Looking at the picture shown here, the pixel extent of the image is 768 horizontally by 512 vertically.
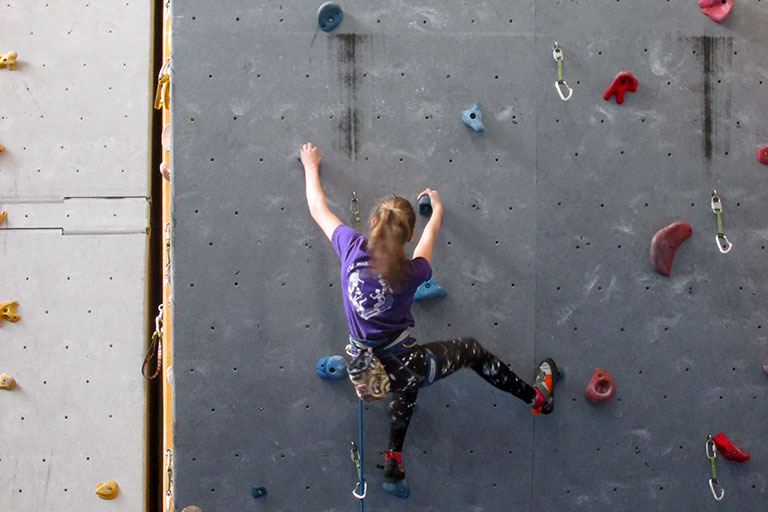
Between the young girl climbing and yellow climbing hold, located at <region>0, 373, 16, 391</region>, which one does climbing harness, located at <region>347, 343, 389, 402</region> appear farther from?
yellow climbing hold, located at <region>0, 373, 16, 391</region>

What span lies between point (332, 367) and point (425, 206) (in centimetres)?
66

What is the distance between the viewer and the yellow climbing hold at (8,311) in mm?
2875

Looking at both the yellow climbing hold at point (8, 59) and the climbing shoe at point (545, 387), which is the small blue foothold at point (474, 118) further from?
the yellow climbing hold at point (8, 59)

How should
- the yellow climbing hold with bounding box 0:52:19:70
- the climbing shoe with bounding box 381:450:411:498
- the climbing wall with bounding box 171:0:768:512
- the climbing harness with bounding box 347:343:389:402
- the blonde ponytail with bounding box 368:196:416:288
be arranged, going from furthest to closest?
the yellow climbing hold with bounding box 0:52:19:70 < the climbing wall with bounding box 171:0:768:512 < the climbing shoe with bounding box 381:450:411:498 < the climbing harness with bounding box 347:343:389:402 < the blonde ponytail with bounding box 368:196:416:288

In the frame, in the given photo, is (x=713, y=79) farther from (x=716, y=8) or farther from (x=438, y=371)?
(x=438, y=371)

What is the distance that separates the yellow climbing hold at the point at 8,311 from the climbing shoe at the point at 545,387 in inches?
87.4

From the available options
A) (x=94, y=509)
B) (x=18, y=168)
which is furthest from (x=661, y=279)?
(x=18, y=168)

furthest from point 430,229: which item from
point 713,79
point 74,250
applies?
point 74,250

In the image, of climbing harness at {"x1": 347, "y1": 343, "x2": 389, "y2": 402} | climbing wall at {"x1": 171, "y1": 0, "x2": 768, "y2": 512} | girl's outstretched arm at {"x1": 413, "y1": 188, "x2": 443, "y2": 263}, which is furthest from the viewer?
climbing wall at {"x1": 171, "y1": 0, "x2": 768, "y2": 512}

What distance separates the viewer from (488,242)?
2.42 metres

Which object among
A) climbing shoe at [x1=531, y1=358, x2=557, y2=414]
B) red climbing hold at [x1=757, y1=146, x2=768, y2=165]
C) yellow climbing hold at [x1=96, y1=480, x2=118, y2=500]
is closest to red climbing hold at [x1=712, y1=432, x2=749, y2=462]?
climbing shoe at [x1=531, y1=358, x2=557, y2=414]

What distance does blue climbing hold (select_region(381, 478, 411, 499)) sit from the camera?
2.30 m

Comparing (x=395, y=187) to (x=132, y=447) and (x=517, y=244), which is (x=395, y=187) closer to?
(x=517, y=244)

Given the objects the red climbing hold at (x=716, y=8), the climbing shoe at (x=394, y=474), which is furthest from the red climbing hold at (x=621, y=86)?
the climbing shoe at (x=394, y=474)
